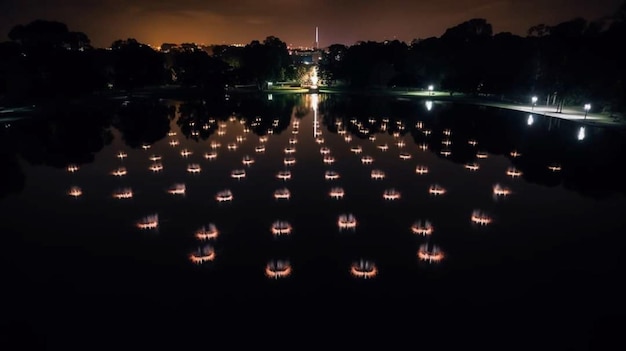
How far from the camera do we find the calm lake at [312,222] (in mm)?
14305

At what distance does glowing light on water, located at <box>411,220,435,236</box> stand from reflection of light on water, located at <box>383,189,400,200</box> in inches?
160

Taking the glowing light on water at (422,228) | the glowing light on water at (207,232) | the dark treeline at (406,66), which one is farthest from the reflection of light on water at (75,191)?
the dark treeline at (406,66)

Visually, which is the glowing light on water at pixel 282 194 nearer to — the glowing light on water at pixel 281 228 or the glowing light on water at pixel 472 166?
the glowing light on water at pixel 281 228

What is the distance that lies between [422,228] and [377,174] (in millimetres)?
10431

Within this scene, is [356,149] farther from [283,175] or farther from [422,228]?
[422,228]

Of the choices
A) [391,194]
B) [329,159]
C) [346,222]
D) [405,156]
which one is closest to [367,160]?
[329,159]

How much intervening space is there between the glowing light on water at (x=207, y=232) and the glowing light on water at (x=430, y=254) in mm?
9572

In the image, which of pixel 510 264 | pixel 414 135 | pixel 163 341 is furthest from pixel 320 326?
pixel 414 135

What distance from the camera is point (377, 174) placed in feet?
97.7

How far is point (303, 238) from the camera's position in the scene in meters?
18.6

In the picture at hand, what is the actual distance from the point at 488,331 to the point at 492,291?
2414 mm

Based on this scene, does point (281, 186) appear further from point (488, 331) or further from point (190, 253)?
point (488, 331)

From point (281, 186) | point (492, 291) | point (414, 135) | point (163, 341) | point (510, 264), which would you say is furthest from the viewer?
point (414, 135)

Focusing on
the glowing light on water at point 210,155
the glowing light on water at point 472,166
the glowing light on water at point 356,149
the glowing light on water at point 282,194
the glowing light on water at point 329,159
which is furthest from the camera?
the glowing light on water at point 356,149
